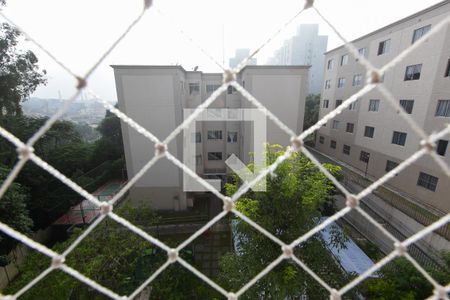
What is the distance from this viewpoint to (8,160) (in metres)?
4.84

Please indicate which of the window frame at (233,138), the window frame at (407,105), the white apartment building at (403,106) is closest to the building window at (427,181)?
the white apartment building at (403,106)

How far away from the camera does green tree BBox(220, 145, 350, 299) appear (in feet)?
6.14

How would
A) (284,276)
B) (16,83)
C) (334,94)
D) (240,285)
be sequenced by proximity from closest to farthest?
(284,276) → (240,285) → (16,83) → (334,94)

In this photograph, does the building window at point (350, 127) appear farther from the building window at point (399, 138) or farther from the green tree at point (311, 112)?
the green tree at point (311, 112)

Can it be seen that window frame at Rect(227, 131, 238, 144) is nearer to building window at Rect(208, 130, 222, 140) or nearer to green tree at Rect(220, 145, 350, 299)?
building window at Rect(208, 130, 222, 140)

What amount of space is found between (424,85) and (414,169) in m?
2.17

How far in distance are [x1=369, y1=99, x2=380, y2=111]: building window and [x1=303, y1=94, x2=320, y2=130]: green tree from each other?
3678 mm

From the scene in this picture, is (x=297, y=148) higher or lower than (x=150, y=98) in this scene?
lower

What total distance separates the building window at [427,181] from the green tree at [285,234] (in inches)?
195

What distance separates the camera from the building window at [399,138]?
5.90 metres

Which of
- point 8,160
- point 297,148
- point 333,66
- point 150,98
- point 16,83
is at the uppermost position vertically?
point 333,66

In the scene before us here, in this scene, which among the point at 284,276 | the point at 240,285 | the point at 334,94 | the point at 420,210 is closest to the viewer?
the point at 284,276

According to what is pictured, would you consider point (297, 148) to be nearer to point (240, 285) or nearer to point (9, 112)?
point (240, 285)

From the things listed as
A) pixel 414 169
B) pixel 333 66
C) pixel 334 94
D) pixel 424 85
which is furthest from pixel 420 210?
pixel 333 66
